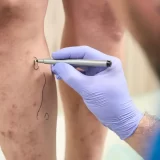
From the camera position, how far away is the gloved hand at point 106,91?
760 millimetres

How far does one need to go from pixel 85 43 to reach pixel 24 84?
0.24 metres

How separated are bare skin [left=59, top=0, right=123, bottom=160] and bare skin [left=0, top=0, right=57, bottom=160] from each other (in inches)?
5.7

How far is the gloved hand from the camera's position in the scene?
0.76 m

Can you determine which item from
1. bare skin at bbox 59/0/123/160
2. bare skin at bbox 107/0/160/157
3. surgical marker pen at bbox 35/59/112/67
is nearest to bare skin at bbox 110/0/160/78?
bare skin at bbox 107/0/160/157

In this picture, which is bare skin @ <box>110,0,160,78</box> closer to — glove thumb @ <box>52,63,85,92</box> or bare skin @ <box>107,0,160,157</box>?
bare skin @ <box>107,0,160,157</box>

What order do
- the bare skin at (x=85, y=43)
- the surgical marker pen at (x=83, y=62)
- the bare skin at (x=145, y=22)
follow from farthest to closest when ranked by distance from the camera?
the bare skin at (x=85, y=43) → the surgical marker pen at (x=83, y=62) → the bare skin at (x=145, y=22)

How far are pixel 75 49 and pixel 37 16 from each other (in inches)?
4.0

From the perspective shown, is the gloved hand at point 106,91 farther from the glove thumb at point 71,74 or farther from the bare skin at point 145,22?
the bare skin at point 145,22

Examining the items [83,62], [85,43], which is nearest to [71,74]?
[83,62]

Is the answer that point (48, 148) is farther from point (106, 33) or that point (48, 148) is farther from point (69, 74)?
point (106, 33)

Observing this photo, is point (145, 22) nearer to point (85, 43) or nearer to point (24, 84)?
point (24, 84)

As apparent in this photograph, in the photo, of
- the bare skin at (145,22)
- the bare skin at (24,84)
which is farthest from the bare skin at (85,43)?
the bare skin at (145,22)

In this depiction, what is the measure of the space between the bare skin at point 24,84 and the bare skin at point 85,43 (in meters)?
0.14

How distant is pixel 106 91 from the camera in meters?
0.76
